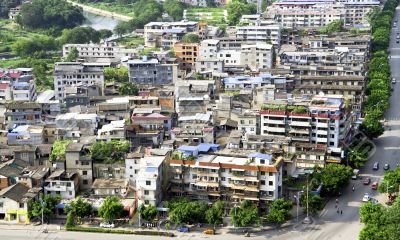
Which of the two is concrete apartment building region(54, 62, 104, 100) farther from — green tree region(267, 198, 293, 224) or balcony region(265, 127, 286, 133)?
green tree region(267, 198, 293, 224)

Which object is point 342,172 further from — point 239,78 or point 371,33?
point 371,33

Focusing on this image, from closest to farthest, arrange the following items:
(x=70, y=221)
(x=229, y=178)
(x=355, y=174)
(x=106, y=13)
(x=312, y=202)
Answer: (x=70, y=221)
(x=312, y=202)
(x=229, y=178)
(x=355, y=174)
(x=106, y=13)

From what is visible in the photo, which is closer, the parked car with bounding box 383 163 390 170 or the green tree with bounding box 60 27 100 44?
the parked car with bounding box 383 163 390 170

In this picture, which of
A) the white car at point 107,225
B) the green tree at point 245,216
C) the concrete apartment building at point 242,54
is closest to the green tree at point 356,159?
the green tree at point 245,216

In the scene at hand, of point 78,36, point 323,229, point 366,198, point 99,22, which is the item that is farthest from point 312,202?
point 99,22

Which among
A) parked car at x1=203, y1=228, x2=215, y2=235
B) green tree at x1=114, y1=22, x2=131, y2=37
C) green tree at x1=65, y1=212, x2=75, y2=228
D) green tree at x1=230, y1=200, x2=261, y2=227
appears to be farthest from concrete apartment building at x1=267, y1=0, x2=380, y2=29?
green tree at x1=65, y1=212, x2=75, y2=228

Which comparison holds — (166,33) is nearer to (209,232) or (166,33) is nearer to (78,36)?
(78,36)
